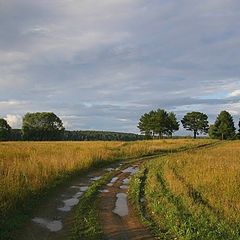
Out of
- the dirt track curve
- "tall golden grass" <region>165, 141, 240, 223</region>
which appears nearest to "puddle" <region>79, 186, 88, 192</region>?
the dirt track curve

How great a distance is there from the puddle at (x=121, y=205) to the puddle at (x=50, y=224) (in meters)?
1.95

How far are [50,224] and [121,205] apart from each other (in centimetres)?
326

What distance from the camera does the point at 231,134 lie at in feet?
328

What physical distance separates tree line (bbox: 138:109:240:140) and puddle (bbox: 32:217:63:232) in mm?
91025

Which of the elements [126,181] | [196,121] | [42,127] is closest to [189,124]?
[196,121]

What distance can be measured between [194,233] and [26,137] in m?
111

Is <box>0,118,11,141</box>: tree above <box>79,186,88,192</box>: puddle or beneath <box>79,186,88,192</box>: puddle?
above

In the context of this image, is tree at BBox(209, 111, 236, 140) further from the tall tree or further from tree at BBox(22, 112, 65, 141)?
tree at BBox(22, 112, 65, 141)

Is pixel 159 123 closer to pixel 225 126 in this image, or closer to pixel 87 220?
pixel 225 126

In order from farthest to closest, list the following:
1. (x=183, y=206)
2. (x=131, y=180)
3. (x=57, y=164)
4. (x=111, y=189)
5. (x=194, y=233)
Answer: (x=57, y=164)
(x=131, y=180)
(x=111, y=189)
(x=183, y=206)
(x=194, y=233)

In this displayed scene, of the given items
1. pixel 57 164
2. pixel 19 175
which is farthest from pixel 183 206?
pixel 57 164

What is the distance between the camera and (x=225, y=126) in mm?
99312

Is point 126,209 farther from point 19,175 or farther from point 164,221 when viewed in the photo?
point 19,175

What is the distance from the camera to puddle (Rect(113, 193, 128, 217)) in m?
12.0
